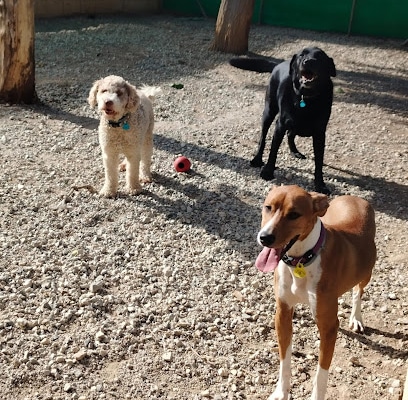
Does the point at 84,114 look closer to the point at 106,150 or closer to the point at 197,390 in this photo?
the point at 106,150

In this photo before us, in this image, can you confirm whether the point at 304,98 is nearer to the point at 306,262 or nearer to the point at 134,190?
the point at 134,190

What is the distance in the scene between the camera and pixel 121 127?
18.0 ft

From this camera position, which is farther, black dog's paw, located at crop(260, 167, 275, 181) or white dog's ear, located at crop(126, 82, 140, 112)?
black dog's paw, located at crop(260, 167, 275, 181)

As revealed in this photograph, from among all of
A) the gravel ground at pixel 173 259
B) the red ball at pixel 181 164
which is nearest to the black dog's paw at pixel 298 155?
the gravel ground at pixel 173 259

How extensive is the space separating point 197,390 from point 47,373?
2.99 feet

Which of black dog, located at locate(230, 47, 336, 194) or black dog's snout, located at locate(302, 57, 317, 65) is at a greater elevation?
black dog's snout, located at locate(302, 57, 317, 65)

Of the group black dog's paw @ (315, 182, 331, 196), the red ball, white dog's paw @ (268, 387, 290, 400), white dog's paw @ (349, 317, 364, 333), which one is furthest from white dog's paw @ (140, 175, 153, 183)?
A: white dog's paw @ (268, 387, 290, 400)

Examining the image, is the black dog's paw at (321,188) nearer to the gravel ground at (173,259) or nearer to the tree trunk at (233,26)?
the gravel ground at (173,259)

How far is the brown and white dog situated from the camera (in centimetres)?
289

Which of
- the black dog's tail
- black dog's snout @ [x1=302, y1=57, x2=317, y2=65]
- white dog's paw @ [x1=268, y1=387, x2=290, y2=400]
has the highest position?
black dog's snout @ [x1=302, y1=57, x2=317, y2=65]

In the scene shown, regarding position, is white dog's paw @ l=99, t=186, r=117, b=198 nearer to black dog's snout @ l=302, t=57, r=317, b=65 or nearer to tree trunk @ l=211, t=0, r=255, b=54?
black dog's snout @ l=302, t=57, r=317, b=65

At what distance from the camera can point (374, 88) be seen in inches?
423

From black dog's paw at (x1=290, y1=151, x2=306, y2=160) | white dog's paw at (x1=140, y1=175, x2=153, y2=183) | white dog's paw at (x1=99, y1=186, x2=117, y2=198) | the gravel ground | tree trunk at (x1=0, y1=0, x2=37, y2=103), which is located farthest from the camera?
tree trunk at (x1=0, y1=0, x2=37, y2=103)

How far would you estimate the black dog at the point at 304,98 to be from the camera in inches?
224
